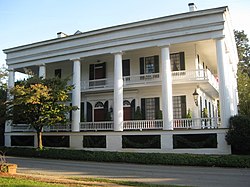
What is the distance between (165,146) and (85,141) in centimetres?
693

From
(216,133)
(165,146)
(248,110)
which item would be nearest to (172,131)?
(165,146)

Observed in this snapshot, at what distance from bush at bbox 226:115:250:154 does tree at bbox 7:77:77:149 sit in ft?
39.7

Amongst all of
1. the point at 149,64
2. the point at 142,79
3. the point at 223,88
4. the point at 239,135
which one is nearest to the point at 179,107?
the point at 142,79

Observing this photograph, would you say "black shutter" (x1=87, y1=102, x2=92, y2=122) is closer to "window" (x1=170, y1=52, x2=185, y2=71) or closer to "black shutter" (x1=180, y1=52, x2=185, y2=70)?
"window" (x1=170, y1=52, x2=185, y2=71)

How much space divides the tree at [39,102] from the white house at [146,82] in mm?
2198

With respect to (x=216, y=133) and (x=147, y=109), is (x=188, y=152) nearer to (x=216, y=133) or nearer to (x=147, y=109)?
(x=216, y=133)

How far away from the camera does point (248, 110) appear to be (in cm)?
2942

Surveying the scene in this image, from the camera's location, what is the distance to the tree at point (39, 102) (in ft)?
68.2

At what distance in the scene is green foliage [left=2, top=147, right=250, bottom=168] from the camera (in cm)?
1589

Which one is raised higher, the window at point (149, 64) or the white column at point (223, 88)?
the window at point (149, 64)

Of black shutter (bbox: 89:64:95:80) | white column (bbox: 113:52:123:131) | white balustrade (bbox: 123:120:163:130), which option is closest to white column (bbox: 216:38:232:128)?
white balustrade (bbox: 123:120:163:130)

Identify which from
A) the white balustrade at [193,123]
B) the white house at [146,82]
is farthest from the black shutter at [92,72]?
the white balustrade at [193,123]

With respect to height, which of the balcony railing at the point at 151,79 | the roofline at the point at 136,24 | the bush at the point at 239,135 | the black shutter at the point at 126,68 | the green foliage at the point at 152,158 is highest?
the roofline at the point at 136,24

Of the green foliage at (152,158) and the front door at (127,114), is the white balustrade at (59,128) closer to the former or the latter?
the green foliage at (152,158)
